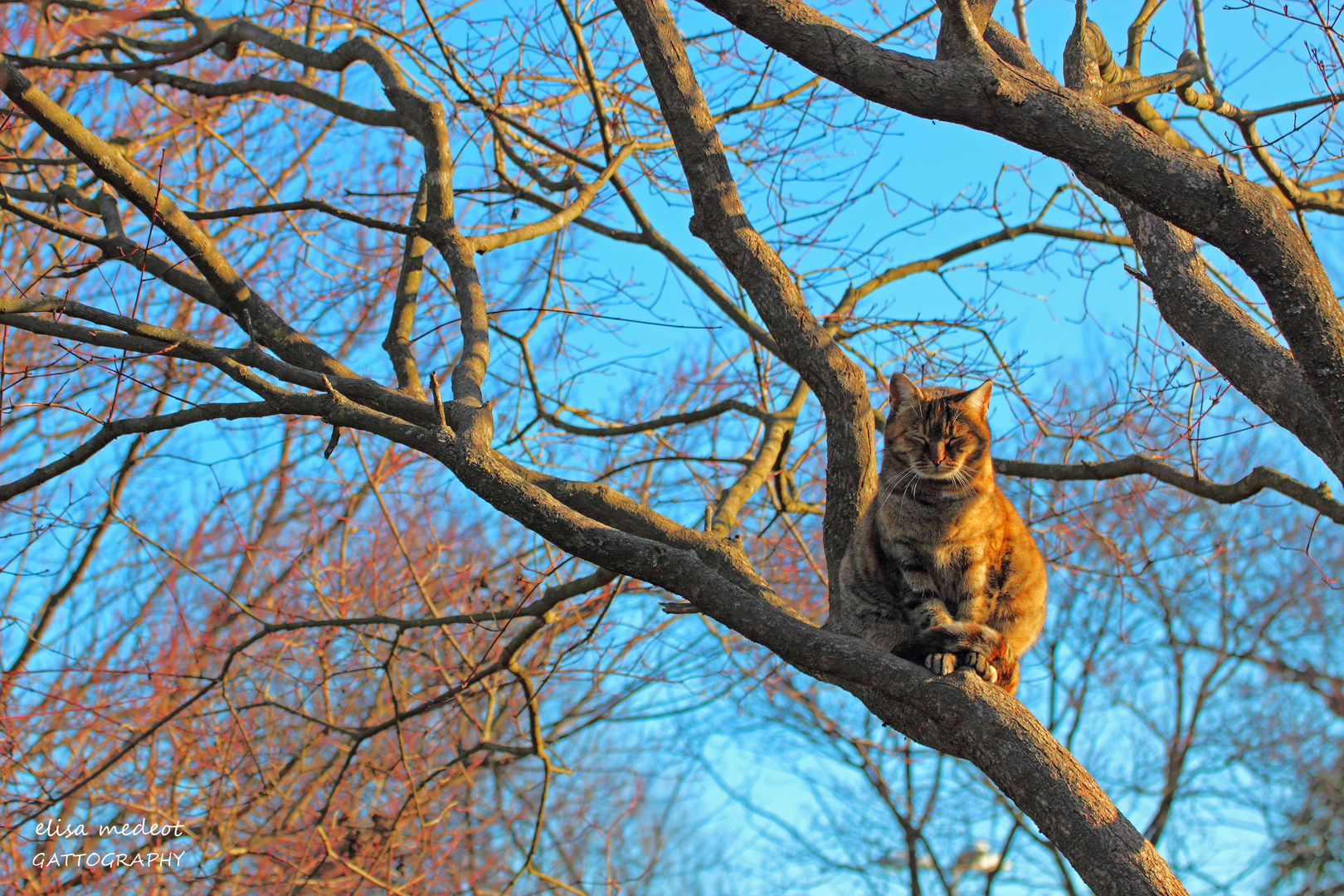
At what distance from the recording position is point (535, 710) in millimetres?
4102

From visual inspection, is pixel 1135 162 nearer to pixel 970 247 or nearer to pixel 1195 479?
pixel 1195 479

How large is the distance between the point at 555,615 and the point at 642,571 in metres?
2.47

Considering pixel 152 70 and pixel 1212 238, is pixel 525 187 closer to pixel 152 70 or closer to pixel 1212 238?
pixel 152 70

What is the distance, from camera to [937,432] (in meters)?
3.15

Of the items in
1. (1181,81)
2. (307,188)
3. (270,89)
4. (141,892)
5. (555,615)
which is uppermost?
(307,188)

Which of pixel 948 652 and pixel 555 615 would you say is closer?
pixel 948 652

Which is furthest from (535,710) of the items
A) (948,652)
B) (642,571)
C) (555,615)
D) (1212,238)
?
(1212,238)

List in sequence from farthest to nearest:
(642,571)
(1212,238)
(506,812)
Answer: (506,812) → (642,571) → (1212,238)

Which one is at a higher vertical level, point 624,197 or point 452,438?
point 624,197

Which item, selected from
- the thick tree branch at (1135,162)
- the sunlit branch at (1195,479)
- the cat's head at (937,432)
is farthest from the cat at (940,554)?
the thick tree branch at (1135,162)

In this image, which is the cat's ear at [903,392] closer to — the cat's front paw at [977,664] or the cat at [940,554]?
the cat at [940,554]

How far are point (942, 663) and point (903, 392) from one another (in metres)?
1.24

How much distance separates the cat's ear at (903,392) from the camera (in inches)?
131

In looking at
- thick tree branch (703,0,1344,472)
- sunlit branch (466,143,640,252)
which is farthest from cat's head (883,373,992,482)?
sunlit branch (466,143,640,252)
